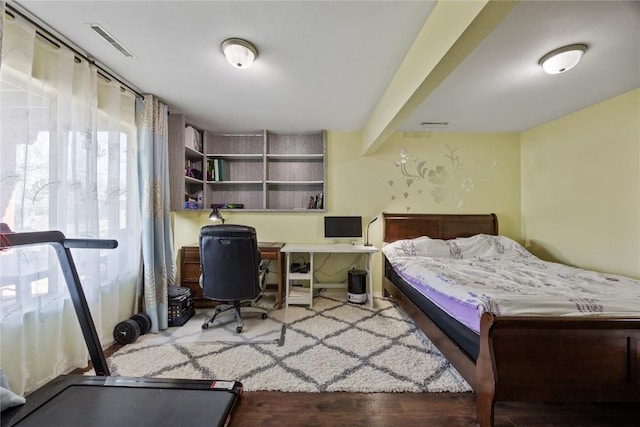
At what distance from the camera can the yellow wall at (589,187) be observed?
2.42m

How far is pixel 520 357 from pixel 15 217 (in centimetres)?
295

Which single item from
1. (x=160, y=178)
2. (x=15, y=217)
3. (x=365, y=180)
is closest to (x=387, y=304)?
(x=365, y=180)

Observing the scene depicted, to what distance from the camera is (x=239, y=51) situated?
5.76ft

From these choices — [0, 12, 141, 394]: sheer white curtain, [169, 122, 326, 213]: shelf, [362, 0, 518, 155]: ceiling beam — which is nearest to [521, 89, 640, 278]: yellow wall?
[362, 0, 518, 155]: ceiling beam

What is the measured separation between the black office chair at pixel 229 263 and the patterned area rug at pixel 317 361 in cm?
46

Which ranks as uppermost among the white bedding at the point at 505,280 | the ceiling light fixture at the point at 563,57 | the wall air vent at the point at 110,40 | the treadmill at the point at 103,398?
the wall air vent at the point at 110,40

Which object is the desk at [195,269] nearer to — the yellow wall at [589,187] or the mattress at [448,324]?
the mattress at [448,324]

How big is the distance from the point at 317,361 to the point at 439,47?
7.58 ft

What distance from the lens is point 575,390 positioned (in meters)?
1.28

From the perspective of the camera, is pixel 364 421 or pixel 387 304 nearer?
pixel 364 421

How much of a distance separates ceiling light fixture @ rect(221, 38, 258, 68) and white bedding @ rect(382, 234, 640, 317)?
2.27 m

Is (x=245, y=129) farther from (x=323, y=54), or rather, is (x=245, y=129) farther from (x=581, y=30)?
(x=581, y=30)

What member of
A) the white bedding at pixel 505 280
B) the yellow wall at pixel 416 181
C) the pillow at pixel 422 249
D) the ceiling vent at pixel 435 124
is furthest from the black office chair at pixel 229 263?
the ceiling vent at pixel 435 124

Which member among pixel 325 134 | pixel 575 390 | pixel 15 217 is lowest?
pixel 575 390
